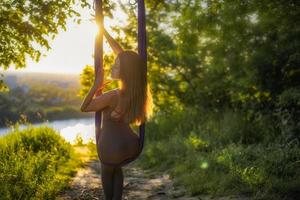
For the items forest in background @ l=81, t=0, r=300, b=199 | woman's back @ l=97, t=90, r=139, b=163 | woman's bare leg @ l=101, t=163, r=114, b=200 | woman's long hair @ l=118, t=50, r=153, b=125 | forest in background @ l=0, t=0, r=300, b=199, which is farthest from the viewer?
forest in background @ l=81, t=0, r=300, b=199

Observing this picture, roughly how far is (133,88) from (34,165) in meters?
3.93

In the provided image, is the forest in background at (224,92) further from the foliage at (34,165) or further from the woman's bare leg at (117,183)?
the woman's bare leg at (117,183)

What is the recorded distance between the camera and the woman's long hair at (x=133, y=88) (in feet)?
14.3

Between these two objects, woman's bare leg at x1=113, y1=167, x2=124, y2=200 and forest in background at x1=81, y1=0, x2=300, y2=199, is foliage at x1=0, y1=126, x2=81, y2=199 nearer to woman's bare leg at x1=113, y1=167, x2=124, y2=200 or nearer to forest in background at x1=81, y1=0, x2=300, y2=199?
woman's bare leg at x1=113, y1=167, x2=124, y2=200

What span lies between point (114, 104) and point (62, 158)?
17.4ft

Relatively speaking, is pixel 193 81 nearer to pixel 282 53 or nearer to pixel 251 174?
pixel 282 53

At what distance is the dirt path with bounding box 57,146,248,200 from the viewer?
7059 mm

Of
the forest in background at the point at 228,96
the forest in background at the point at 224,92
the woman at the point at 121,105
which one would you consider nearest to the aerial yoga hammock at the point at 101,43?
the woman at the point at 121,105

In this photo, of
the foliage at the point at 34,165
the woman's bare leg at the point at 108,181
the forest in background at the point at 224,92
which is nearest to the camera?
the woman's bare leg at the point at 108,181

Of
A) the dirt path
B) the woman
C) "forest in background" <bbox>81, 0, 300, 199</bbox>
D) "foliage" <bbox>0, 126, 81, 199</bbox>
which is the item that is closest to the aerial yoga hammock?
the woman

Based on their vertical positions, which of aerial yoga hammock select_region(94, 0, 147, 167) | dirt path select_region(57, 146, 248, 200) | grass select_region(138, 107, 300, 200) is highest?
aerial yoga hammock select_region(94, 0, 147, 167)

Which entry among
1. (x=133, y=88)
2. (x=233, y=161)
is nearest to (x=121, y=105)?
(x=133, y=88)

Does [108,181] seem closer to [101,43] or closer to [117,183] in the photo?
[117,183]

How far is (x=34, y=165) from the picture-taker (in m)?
7.64
